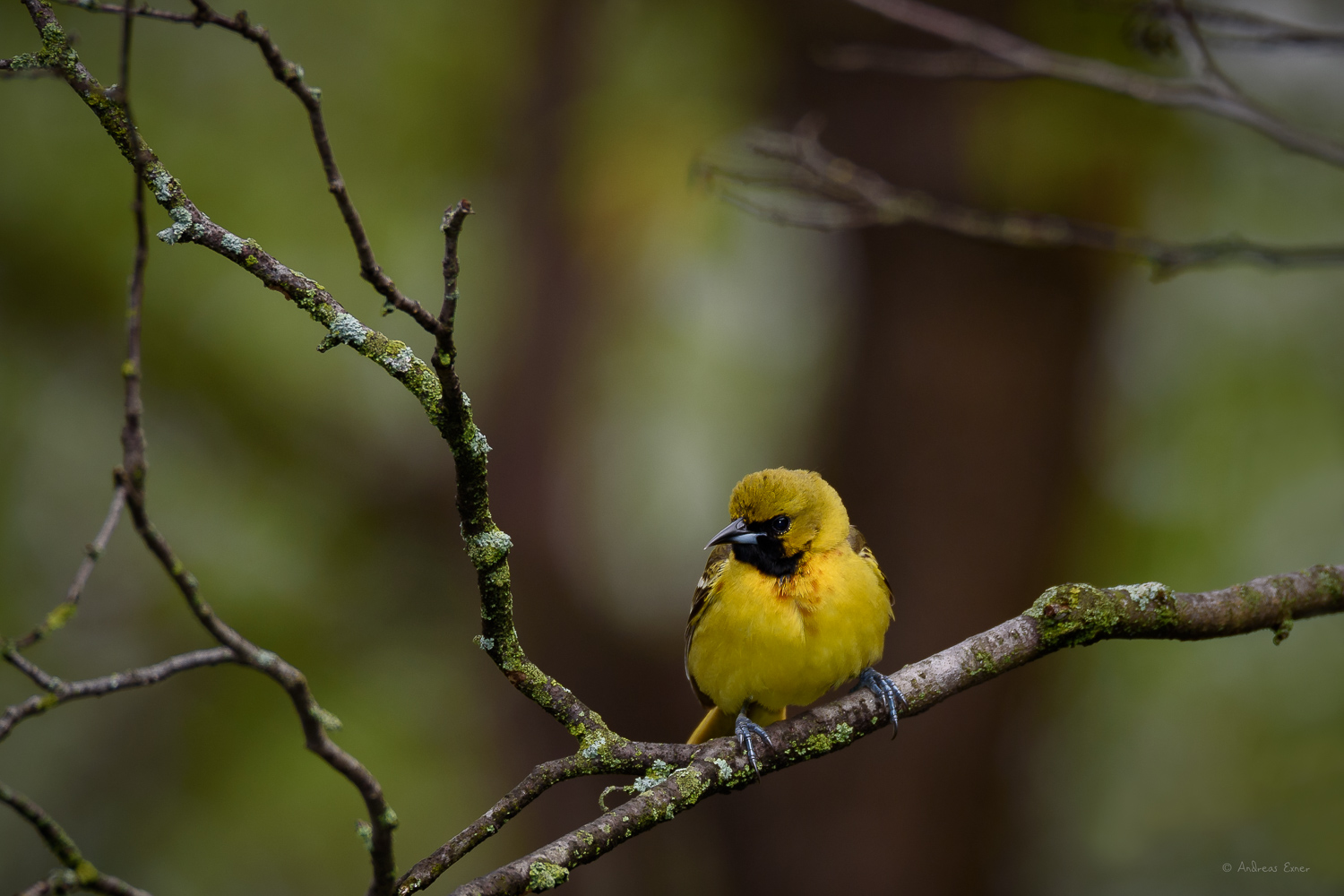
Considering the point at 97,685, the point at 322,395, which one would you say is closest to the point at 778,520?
the point at 97,685

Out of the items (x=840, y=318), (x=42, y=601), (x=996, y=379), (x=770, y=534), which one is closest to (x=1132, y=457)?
(x=996, y=379)

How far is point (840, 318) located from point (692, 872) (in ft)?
13.8

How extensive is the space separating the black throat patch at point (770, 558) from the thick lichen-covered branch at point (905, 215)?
177 centimetres

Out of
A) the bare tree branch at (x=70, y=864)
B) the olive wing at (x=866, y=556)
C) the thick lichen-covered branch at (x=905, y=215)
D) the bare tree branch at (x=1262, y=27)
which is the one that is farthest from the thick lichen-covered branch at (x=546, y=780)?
the bare tree branch at (x=1262, y=27)

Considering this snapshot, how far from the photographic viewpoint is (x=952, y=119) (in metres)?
6.84

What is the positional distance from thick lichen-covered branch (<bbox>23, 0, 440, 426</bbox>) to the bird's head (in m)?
1.89

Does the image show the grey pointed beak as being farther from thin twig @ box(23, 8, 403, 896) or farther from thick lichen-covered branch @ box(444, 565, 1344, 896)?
thin twig @ box(23, 8, 403, 896)

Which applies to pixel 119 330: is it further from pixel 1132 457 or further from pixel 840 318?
pixel 1132 457

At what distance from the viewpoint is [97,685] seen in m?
1.71

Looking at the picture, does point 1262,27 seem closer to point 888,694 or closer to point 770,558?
point 770,558

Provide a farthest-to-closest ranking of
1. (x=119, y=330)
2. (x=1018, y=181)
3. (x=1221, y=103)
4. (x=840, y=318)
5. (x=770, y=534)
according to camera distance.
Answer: (x=840, y=318) → (x=119, y=330) → (x=1018, y=181) → (x=1221, y=103) → (x=770, y=534)

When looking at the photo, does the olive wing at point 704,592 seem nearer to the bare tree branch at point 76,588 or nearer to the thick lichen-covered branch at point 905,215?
the thick lichen-covered branch at point 905,215

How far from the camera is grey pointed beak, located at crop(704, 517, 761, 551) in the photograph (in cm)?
406

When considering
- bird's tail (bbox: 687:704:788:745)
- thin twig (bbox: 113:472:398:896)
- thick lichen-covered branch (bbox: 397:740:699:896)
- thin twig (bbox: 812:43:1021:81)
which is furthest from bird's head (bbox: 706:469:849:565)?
thin twig (bbox: 113:472:398:896)
